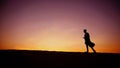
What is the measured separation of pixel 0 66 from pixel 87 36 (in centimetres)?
934

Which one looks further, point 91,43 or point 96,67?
point 91,43

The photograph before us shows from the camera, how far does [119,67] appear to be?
301 inches

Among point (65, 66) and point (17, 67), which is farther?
point (65, 66)

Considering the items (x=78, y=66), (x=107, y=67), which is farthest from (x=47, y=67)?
(x=107, y=67)

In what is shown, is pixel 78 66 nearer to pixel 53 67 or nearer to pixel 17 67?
pixel 53 67

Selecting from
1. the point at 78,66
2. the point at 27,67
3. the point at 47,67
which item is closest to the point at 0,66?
the point at 27,67

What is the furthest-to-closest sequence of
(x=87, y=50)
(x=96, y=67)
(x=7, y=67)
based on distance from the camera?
(x=87, y=50) < (x=96, y=67) < (x=7, y=67)

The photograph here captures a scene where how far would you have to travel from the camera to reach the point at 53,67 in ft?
23.8

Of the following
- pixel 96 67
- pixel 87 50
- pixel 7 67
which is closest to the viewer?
pixel 7 67

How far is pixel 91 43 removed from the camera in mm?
15117

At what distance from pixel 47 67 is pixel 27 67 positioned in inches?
32.2

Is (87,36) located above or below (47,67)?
above

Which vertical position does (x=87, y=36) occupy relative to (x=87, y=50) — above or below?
above

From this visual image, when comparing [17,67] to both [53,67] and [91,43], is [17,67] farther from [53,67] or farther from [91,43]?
[91,43]
